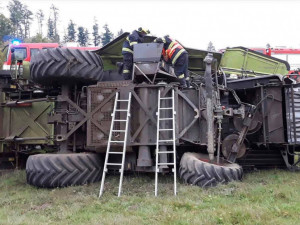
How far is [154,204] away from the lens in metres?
4.24

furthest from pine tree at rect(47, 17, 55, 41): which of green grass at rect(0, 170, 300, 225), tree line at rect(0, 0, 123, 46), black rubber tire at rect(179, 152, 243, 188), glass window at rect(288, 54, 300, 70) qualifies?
black rubber tire at rect(179, 152, 243, 188)

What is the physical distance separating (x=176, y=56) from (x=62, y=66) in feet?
7.04

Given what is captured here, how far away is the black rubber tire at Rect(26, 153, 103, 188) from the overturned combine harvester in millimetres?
17

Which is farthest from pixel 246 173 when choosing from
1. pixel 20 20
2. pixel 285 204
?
pixel 20 20

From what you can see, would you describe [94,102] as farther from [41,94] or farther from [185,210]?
[185,210]

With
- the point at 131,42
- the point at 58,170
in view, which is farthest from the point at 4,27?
the point at 58,170

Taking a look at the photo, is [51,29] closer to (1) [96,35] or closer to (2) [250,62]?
(1) [96,35]

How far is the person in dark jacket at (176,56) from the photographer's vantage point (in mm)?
6461

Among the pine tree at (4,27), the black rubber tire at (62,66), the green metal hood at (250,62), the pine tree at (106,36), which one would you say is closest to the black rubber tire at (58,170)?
the black rubber tire at (62,66)

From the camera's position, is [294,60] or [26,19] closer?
[294,60]

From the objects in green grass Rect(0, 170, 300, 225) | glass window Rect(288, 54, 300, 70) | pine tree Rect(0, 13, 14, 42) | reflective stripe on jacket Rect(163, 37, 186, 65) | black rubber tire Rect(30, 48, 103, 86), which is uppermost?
pine tree Rect(0, 13, 14, 42)

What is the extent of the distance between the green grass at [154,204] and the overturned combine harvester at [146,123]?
38 cm

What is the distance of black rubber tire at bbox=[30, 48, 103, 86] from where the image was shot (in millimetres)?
5910

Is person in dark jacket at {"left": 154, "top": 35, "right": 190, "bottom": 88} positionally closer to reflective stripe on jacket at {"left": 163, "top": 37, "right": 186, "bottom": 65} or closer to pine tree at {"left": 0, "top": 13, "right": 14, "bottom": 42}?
reflective stripe on jacket at {"left": 163, "top": 37, "right": 186, "bottom": 65}
